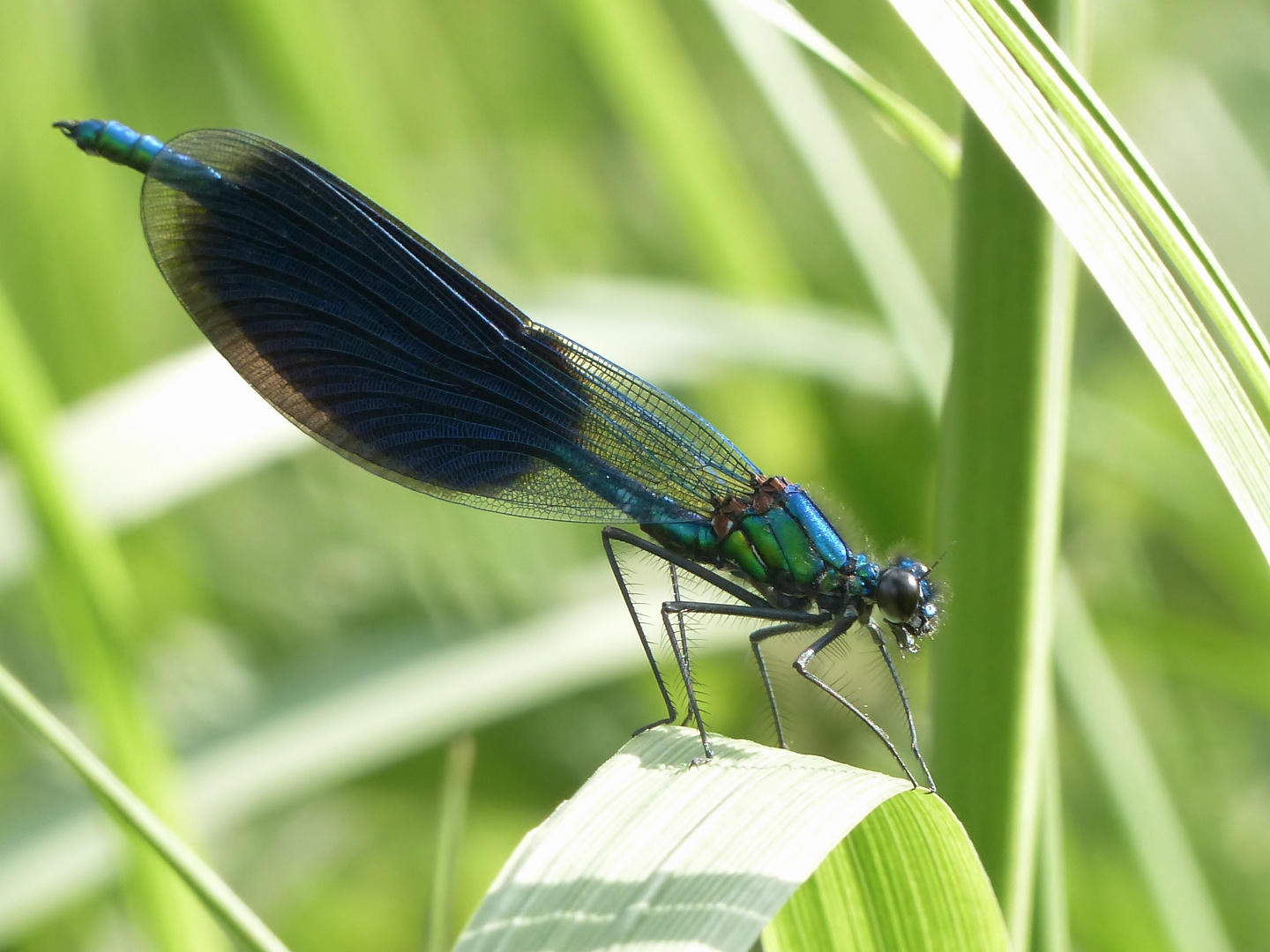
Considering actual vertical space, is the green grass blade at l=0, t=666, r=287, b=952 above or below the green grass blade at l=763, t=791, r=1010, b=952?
above

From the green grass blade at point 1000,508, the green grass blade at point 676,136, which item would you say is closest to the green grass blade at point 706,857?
the green grass blade at point 1000,508

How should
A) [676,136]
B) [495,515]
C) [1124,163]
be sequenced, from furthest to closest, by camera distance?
1. [495,515]
2. [676,136]
3. [1124,163]

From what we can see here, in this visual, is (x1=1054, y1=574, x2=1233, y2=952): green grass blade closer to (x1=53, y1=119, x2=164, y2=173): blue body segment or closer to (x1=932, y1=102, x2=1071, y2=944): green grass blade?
(x1=932, y1=102, x2=1071, y2=944): green grass blade

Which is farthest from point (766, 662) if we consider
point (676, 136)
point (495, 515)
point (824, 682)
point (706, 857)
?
point (495, 515)

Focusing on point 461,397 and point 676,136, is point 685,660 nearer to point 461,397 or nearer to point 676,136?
point 461,397

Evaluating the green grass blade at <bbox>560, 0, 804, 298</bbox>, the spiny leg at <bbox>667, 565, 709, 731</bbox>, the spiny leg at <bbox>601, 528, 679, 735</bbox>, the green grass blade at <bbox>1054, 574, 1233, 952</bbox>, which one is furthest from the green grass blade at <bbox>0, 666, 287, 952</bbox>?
the green grass blade at <bbox>560, 0, 804, 298</bbox>

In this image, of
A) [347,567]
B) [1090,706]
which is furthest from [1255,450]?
[347,567]

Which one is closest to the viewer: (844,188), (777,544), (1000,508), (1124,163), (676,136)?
(1124,163)

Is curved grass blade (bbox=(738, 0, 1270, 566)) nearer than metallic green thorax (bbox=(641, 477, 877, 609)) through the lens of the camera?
Yes
